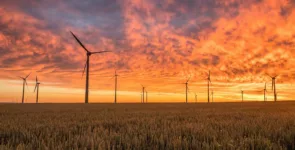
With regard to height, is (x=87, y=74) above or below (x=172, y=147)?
above

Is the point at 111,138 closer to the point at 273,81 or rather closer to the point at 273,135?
the point at 273,135

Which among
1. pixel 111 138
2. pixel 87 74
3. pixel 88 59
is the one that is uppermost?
pixel 88 59

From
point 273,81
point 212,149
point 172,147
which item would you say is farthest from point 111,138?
point 273,81

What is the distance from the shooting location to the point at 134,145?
4.79m

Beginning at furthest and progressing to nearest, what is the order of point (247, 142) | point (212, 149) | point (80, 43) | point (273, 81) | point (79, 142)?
point (273, 81) < point (80, 43) < point (79, 142) < point (247, 142) < point (212, 149)

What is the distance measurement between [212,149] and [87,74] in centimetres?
5413

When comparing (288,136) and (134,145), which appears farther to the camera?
(288,136)

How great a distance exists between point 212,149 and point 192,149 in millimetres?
390

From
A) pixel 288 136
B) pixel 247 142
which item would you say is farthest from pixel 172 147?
pixel 288 136

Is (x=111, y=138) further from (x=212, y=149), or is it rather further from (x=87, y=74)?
(x=87, y=74)

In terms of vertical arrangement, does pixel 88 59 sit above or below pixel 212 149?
above

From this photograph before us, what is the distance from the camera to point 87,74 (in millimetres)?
55906

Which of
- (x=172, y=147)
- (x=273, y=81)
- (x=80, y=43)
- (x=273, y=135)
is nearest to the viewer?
(x=172, y=147)

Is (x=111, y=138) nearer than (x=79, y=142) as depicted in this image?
No
